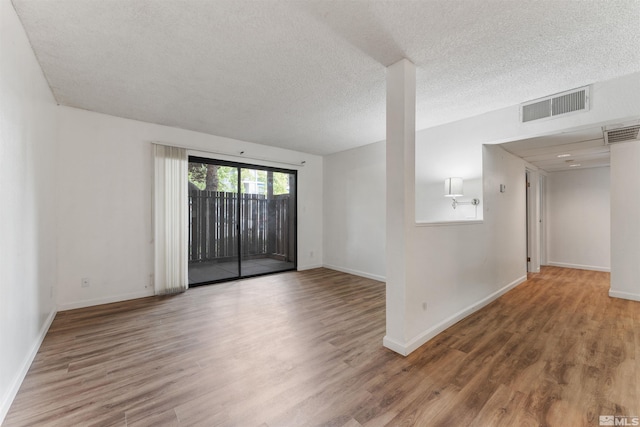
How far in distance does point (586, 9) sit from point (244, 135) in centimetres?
424

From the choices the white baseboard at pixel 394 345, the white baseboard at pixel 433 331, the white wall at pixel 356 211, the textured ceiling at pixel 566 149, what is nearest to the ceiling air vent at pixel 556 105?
the textured ceiling at pixel 566 149

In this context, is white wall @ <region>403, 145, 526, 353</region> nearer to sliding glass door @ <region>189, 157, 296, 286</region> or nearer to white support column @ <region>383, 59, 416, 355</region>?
white support column @ <region>383, 59, 416, 355</region>

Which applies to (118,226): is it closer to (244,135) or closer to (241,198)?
(241,198)

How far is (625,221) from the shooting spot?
3752 mm

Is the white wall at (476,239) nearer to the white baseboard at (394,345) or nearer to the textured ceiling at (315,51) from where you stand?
the white baseboard at (394,345)

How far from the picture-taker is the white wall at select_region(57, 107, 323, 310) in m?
3.38

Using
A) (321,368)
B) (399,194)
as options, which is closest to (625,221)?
(399,194)

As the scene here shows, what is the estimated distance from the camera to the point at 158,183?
155 inches

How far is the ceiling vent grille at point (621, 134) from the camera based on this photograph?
3.12m

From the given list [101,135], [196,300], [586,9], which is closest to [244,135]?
[101,135]

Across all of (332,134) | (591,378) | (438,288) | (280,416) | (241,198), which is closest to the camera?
(280,416)

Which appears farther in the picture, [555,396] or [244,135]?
[244,135]

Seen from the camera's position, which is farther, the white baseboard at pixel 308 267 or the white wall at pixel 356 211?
the white baseboard at pixel 308 267

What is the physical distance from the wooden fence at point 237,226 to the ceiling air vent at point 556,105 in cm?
431
